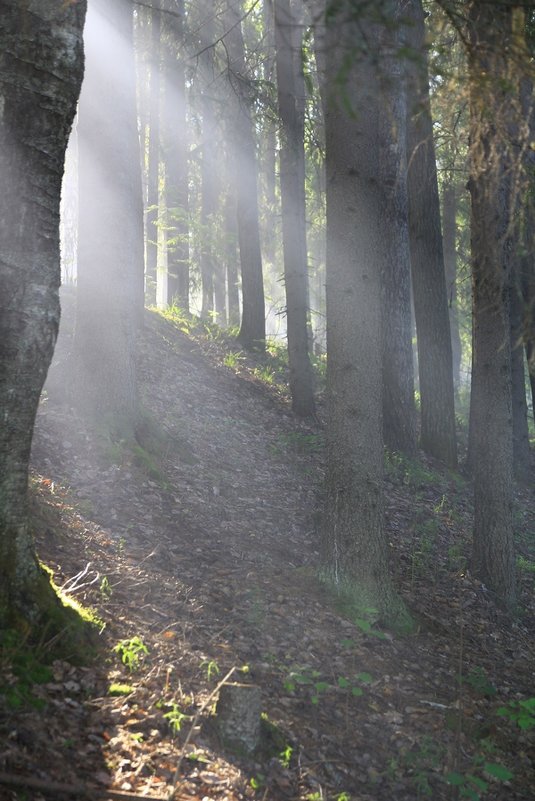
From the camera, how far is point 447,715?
5289mm

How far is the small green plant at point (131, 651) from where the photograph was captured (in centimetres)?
455

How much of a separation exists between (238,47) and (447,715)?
13745 mm

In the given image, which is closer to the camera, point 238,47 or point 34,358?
point 34,358

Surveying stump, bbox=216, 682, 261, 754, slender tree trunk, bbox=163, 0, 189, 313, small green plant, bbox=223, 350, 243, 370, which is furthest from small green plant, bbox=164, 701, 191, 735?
slender tree trunk, bbox=163, 0, 189, 313

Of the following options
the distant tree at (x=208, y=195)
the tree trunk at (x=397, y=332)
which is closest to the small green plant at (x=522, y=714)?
the tree trunk at (x=397, y=332)

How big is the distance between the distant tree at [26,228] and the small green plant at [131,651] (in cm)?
63

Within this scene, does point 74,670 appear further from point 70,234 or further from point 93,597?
point 70,234

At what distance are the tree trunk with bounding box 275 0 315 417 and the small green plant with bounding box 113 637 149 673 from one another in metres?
7.89

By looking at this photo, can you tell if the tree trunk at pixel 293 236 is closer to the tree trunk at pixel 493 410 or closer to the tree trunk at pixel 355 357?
the tree trunk at pixel 493 410

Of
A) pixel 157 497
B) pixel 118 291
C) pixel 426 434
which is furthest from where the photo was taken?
pixel 426 434

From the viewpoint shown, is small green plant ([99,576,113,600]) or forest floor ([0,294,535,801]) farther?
small green plant ([99,576,113,600])

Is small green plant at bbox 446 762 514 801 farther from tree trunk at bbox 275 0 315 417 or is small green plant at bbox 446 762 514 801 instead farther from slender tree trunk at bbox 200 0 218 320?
slender tree trunk at bbox 200 0 218 320

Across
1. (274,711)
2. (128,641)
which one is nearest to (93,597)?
(128,641)

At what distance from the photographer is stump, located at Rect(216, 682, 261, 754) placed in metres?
4.20
